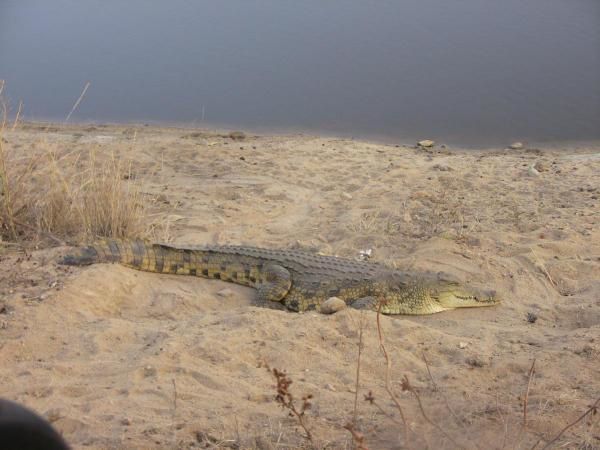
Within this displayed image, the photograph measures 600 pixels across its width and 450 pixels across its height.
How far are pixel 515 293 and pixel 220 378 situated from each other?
3.10m

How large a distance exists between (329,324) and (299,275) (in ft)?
4.27

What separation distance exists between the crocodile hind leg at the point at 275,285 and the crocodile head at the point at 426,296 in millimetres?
906

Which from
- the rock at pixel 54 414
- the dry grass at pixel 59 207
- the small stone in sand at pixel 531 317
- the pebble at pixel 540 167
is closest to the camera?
the rock at pixel 54 414

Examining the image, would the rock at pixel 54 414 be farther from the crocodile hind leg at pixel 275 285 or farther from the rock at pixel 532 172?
the rock at pixel 532 172

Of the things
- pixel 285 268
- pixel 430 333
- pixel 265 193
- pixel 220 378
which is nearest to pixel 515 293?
pixel 430 333

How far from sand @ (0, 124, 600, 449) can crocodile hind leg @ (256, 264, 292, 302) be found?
7.3 inches

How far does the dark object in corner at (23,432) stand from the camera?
1381 millimetres

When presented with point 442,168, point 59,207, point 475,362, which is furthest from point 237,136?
point 475,362

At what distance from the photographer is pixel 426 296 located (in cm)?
566

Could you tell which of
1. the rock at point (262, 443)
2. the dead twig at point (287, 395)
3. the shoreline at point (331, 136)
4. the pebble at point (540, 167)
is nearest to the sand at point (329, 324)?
→ the rock at point (262, 443)

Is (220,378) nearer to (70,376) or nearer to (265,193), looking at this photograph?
(70,376)

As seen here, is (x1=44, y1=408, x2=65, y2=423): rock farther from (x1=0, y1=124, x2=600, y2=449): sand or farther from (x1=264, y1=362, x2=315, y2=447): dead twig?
(x1=264, y1=362, x2=315, y2=447): dead twig

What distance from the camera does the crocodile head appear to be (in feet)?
18.5

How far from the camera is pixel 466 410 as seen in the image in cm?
329
